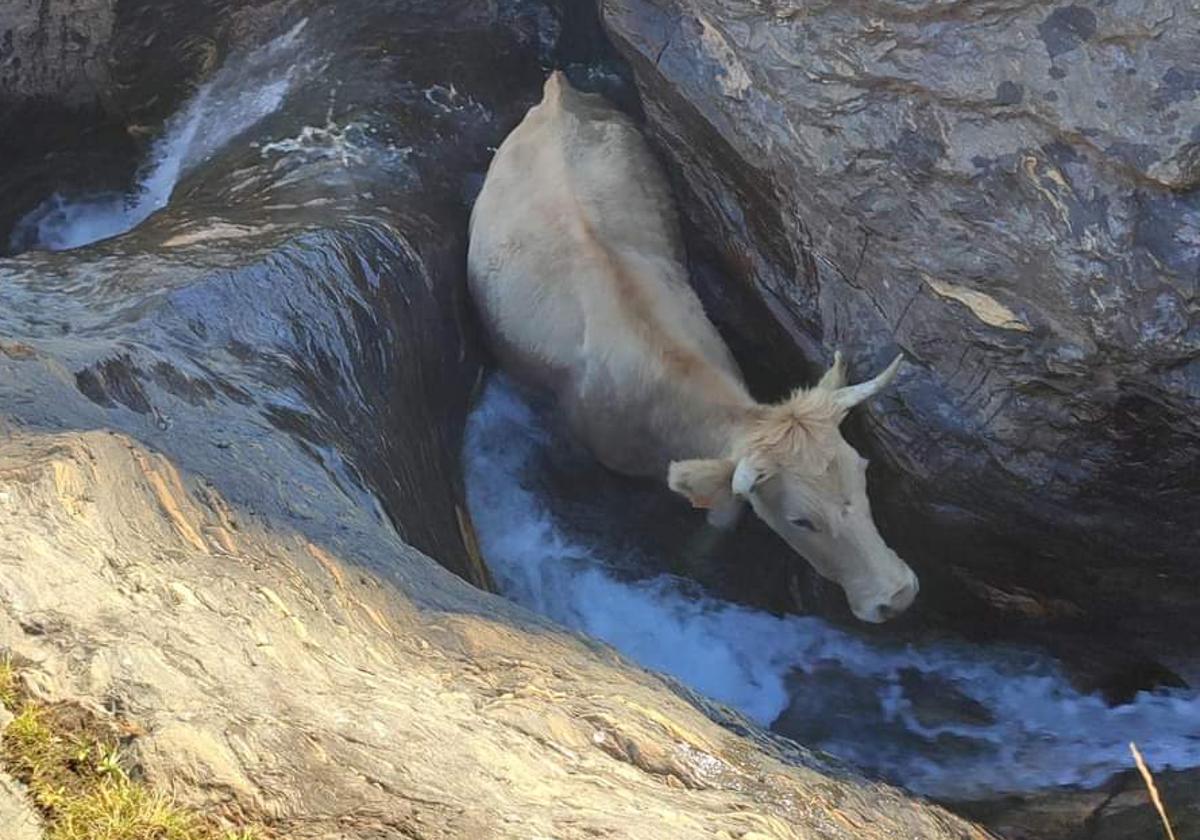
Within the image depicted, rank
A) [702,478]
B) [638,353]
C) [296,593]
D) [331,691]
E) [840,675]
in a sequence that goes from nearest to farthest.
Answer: [331,691] → [296,593] → [702,478] → [840,675] → [638,353]

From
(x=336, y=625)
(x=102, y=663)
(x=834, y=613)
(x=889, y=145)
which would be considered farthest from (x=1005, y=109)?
(x=102, y=663)

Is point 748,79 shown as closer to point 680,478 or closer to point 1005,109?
point 1005,109

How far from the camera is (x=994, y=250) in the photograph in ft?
16.4

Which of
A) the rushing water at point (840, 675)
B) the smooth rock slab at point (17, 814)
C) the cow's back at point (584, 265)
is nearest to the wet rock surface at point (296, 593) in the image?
the smooth rock slab at point (17, 814)

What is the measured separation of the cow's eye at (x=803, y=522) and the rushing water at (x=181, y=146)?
13.0 ft

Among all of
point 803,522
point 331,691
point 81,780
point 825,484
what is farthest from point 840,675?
point 81,780

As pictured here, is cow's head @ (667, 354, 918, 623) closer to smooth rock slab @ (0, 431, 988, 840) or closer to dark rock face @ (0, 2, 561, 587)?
dark rock face @ (0, 2, 561, 587)

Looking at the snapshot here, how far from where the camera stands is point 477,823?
8.92 feet

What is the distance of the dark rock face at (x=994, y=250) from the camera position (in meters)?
4.56

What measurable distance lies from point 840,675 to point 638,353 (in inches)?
69.5

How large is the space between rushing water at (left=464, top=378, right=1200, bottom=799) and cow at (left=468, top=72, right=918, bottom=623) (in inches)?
18.3

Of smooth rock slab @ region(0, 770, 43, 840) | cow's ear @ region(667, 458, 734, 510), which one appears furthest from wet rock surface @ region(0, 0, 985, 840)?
cow's ear @ region(667, 458, 734, 510)

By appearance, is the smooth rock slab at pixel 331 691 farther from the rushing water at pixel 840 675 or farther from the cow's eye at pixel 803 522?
the cow's eye at pixel 803 522

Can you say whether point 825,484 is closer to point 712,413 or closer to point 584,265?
point 712,413
